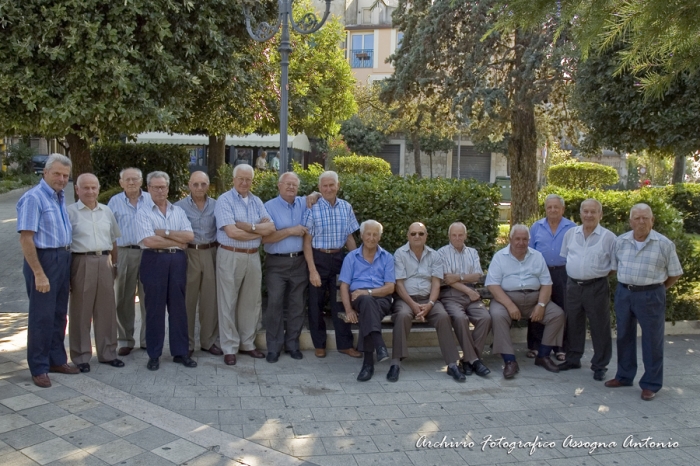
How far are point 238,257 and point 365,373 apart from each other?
1.60m

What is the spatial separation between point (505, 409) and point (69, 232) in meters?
3.88

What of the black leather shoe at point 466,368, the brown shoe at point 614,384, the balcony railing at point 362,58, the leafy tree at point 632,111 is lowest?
the brown shoe at point 614,384

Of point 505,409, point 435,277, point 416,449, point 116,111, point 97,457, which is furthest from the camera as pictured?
point 116,111

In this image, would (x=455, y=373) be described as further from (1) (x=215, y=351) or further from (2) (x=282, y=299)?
(1) (x=215, y=351)

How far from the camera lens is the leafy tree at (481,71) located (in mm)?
11852

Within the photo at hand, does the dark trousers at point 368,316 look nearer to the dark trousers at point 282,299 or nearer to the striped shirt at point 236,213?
the dark trousers at point 282,299

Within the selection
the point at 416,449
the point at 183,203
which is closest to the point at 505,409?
the point at 416,449

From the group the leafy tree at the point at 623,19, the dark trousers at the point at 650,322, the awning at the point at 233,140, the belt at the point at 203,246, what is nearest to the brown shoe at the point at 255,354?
the belt at the point at 203,246

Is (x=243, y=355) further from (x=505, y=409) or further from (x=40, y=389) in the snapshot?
(x=505, y=409)

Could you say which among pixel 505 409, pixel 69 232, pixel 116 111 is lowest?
pixel 505 409

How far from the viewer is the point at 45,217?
541 cm

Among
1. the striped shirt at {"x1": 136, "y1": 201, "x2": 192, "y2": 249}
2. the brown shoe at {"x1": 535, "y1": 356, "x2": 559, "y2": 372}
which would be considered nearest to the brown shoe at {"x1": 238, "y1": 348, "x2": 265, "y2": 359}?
the striped shirt at {"x1": 136, "y1": 201, "x2": 192, "y2": 249}

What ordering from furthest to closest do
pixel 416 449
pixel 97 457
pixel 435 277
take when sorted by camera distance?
pixel 435 277, pixel 416 449, pixel 97 457

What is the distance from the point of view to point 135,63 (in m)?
9.27
